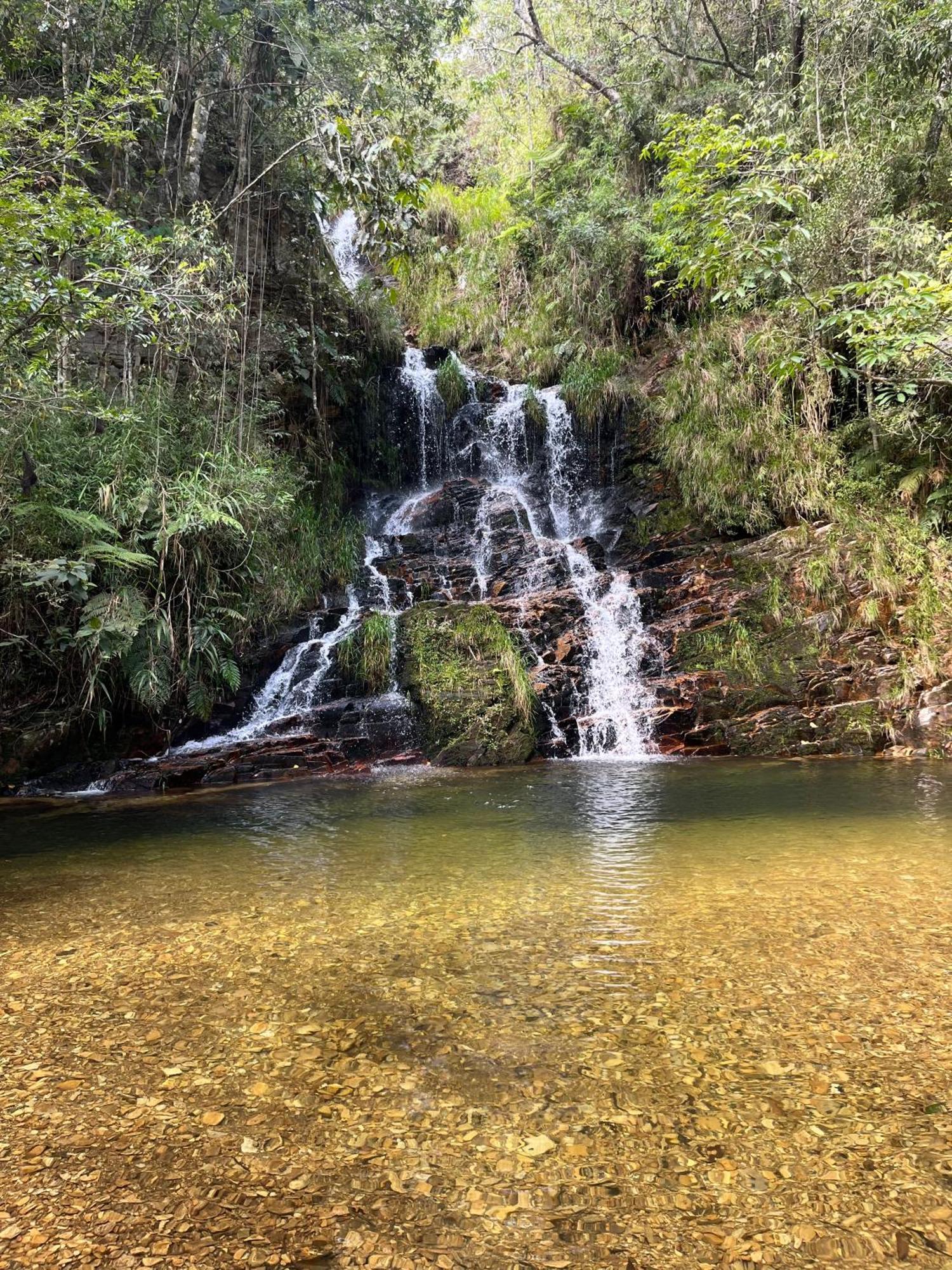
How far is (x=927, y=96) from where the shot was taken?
998 centimetres

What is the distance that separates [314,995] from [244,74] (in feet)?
41.7

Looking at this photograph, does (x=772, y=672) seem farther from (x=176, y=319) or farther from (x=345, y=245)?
(x=345, y=245)

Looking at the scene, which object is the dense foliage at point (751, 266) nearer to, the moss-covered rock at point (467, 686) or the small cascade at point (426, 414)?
the small cascade at point (426, 414)

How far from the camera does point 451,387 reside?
48.2 ft

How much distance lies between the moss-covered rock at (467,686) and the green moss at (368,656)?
0.24 m

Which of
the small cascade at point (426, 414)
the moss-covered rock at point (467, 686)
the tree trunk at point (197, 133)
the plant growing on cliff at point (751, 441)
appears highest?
the tree trunk at point (197, 133)

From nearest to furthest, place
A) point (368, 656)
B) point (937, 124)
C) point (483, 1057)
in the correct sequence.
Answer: point (483, 1057) < point (368, 656) < point (937, 124)

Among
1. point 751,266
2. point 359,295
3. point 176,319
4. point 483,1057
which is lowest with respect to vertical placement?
point 483,1057

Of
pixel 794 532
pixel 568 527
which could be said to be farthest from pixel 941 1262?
pixel 568 527

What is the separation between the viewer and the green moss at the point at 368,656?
374 inches

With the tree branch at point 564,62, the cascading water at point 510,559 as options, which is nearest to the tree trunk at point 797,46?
the tree branch at point 564,62

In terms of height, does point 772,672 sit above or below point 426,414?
below

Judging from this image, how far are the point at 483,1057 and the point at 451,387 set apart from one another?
45.9 ft

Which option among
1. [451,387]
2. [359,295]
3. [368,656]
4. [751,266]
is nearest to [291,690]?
[368,656]
